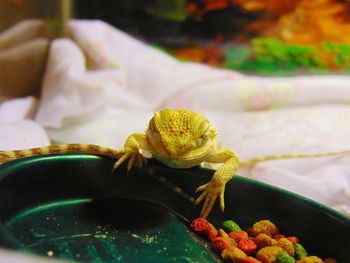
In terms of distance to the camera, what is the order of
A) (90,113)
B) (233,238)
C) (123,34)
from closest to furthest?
(233,238) < (90,113) < (123,34)

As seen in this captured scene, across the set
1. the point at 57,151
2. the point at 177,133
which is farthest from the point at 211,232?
the point at 57,151

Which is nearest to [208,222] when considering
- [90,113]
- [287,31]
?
[90,113]

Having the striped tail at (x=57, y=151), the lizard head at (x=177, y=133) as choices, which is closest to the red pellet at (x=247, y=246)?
the lizard head at (x=177, y=133)

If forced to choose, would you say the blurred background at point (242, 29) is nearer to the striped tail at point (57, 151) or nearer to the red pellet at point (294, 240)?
the striped tail at point (57, 151)

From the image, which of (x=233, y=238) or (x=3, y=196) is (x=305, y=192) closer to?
(x=233, y=238)

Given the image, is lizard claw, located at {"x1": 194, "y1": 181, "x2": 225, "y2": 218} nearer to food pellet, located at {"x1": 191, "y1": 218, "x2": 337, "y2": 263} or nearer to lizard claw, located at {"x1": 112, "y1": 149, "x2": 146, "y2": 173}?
food pellet, located at {"x1": 191, "y1": 218, "x2": 337, "y2": 263}
